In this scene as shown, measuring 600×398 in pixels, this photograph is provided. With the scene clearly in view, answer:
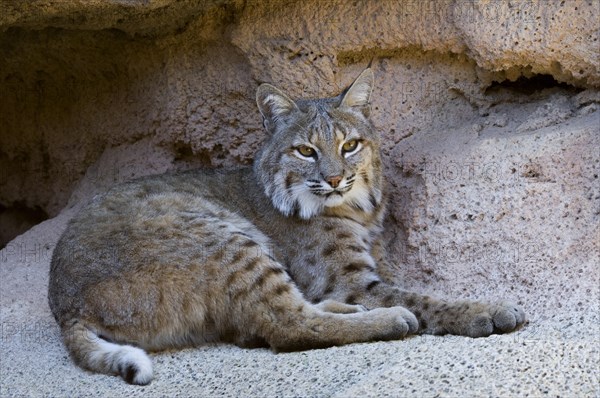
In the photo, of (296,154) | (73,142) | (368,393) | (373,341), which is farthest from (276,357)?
(73,142)

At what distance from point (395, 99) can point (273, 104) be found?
0.78m

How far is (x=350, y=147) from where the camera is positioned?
4855 mm

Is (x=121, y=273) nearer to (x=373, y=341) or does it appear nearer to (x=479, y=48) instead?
(x=373, y=341)

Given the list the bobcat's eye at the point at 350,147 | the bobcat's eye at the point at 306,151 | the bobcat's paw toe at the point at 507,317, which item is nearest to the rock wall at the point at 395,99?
the bobcat's paw toe at the point at 507,317

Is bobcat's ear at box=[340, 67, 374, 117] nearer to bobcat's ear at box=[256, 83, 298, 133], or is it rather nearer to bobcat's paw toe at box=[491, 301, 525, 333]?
bobcat's ear at box=[256, 83, 298, 133]

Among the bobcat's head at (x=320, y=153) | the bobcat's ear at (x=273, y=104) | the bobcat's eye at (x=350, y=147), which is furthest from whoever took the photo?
the bobcat's ear at (x=273, y=104)

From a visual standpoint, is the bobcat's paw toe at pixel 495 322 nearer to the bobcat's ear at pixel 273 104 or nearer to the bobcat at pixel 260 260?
the bobcat at pixel 260 260

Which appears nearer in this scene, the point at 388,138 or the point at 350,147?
the point at 350,147

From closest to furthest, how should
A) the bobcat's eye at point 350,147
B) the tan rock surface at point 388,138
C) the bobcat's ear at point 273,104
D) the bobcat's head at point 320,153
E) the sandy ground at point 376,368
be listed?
the sandy ground at point 376,368
the tan rock surface at point 388,138
the bobcat's head at point 320,153
the bobcat's eye at point 350,147
the bobcat's ear at point 273,104

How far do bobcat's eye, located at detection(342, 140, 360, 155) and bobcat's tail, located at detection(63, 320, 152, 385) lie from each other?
1538mm

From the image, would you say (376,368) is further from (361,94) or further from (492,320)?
(361,94)

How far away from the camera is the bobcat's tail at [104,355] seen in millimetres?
3768

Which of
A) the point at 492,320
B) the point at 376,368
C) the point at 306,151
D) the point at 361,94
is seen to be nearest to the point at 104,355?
the point at 376,368

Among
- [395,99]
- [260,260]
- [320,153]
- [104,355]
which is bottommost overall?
[104,355]
